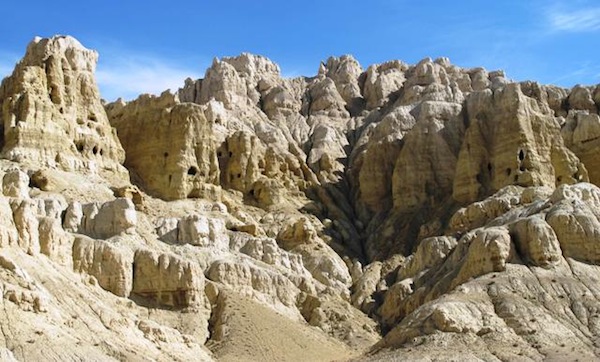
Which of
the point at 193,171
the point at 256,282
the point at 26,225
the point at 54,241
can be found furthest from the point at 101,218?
the point at 193,171

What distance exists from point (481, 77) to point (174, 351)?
10584 cm

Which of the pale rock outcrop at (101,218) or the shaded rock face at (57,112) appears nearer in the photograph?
the pale rock outcrop at (101,218)

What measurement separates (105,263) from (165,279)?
615 cm

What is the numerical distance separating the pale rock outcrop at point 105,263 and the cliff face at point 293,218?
18 centimetres

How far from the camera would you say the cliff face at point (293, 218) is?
87.1 m

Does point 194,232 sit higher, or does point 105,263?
point 194,232

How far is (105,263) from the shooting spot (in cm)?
9744

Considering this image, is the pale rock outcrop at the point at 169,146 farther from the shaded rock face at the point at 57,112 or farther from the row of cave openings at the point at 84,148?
the row of cave openings at the point at 84,148

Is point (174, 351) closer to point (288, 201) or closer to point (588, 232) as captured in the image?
point (588, 232)

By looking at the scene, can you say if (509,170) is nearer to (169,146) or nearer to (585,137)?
(585,137)

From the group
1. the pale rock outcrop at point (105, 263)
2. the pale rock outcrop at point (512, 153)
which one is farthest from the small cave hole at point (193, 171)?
the pale rock outcrop at point (105, 263)

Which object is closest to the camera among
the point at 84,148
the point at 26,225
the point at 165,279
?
the point at 26,225

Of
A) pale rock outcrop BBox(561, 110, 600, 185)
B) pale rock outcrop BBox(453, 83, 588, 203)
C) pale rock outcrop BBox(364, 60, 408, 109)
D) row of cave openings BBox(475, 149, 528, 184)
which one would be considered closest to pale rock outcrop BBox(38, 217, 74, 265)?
pale rock outcrop BBox(453, 83, 588, 203)

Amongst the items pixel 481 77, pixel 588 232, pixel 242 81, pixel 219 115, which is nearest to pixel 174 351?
pixel 588 232
